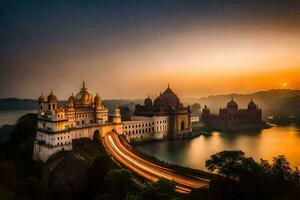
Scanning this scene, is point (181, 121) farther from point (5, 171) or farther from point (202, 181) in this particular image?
point (5, 171)

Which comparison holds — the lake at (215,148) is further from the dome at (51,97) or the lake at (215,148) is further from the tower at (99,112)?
the dome at (51,97)

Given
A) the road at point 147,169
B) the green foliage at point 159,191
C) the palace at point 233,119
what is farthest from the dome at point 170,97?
the green foliage at point 159,191

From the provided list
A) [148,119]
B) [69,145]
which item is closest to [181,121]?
[148,119]

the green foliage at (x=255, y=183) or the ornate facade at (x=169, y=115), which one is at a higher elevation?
the ornate facade at (x=169, y=115)

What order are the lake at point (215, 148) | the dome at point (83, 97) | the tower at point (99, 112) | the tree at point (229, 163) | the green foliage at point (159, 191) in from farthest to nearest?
the dome at point (83, 97), the tower at point (99, 112), the lake at point (215, 148), the tree at point (229, 163), the green foliage at point (159, 191)

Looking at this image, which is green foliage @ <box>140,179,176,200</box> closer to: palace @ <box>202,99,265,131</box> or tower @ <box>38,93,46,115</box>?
tower @ <box>38,93,46,115</box>

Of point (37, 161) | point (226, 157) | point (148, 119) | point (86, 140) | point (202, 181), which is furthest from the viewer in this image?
point (148, 119)
